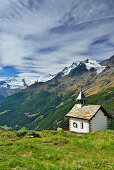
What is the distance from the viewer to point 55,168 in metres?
9.76

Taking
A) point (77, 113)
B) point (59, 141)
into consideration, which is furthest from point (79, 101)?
point (59, 141)

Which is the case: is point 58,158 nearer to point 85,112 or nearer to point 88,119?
point 88,119

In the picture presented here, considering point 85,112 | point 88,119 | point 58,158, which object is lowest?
point 58,158

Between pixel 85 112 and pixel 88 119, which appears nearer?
pixel 88 119

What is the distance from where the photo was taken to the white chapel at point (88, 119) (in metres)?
35.5

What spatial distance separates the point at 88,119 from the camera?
114ft

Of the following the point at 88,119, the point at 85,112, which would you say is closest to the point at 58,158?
the point at 88,119

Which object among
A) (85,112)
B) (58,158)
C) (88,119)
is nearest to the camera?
(58,158)

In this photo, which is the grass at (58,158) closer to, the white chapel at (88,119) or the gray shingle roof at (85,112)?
the white chapel at (88,119)

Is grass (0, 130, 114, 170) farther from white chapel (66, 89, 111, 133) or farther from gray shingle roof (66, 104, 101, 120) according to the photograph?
gray shingle roof (66, 104, 101, 120)

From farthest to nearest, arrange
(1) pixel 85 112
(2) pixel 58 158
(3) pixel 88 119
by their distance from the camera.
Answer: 1. (1) pixel 85 112
2. (3) pixel 88 119
3. (2) pixel 58 158

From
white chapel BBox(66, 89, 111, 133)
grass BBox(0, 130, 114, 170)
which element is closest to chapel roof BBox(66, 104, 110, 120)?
white chapel BBox(66, 89, 111, 133)

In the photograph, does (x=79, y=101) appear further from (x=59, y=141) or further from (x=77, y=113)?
(x=59, y=141)

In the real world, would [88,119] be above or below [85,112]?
below
